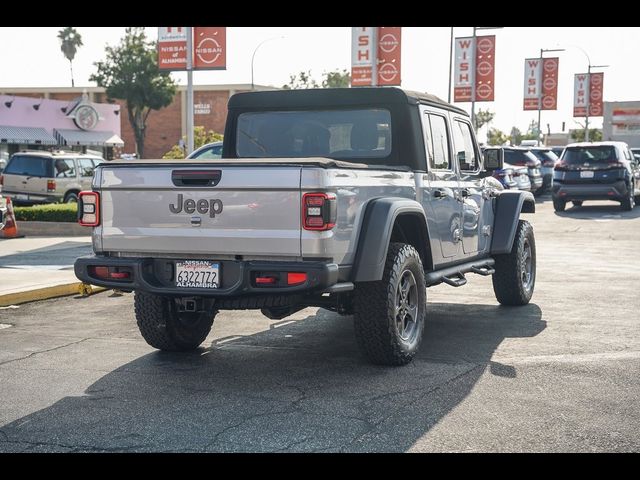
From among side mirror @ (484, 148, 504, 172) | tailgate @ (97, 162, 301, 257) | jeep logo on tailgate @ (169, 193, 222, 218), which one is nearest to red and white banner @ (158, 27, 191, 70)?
side mirror @ (484, 148, 504, 172)

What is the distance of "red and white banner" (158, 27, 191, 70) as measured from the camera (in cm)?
2077

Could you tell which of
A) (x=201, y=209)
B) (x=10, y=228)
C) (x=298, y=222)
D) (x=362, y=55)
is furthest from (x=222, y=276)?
(x=362, y=55)

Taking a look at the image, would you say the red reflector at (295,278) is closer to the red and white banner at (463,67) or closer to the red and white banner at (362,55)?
Result: the red and white banner at (362,55)

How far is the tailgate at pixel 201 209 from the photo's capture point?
611 cm

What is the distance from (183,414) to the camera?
18.2ft

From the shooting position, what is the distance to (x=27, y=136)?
48.2m

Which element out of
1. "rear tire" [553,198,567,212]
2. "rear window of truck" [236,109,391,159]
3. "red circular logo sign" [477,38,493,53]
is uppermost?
"red circular logo sign" [477,38,493,53]

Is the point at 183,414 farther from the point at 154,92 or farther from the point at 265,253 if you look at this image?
the point at 154,92

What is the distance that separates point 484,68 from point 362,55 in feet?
28.9

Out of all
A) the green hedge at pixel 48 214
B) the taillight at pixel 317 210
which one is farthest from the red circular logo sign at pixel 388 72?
the taillight at pixel 317 210

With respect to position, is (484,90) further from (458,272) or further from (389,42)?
(458,272)

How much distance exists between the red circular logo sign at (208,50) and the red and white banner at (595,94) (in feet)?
150

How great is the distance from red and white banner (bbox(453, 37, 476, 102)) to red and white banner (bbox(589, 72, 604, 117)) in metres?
29.5

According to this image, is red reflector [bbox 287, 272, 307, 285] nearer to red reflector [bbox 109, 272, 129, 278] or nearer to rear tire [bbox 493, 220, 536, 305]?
red reflector [bbox 109, 272, 129, 278]
